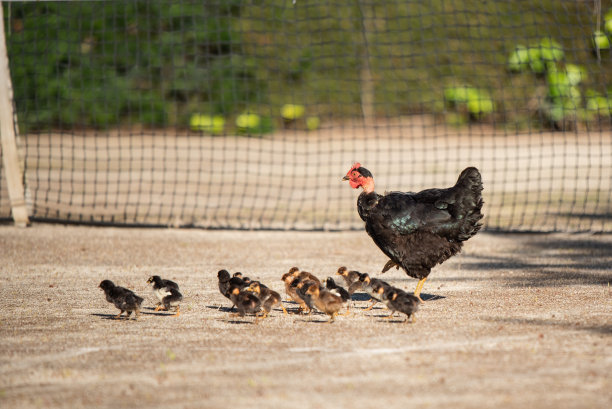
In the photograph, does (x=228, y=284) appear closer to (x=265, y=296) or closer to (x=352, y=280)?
(x=265, y=296)

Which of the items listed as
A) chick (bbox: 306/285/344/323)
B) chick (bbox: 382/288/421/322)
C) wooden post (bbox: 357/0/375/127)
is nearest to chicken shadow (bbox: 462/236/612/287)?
chick (bbox: 382/288/421/322)

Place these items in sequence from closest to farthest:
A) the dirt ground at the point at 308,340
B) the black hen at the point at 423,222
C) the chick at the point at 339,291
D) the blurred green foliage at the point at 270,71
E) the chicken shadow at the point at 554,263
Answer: the dirt ground at the point at 308,340 → the chick at the point at 339,291 → the black hen at the point at 423,222 → the chicken shadow at the point at 554,263 → the blurred green foliage at the point at 270,71

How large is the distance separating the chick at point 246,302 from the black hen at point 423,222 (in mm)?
1356

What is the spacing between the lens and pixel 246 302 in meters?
5.98

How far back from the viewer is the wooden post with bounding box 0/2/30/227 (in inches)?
428

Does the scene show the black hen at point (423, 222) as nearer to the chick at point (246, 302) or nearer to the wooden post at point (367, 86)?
the chick at point (246, 302)

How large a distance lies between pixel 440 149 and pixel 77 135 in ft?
31.6

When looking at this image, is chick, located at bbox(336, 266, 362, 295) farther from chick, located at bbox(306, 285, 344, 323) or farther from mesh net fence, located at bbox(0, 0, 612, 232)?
mesh net fence, located at bbox(0, 0, 612, 232)

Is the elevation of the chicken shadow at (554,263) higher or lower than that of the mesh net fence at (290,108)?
lower

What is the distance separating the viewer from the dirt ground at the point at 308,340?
169 inches

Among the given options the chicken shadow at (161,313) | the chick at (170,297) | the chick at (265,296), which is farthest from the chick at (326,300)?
the chicken shadow at (161,313)

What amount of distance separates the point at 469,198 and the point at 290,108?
17.1 m

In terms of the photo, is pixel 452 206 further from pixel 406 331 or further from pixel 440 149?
pixel 440 149

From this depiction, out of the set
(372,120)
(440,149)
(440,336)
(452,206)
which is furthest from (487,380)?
(372,120)
